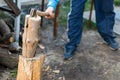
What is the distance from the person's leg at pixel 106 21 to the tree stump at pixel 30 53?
7.67 feet

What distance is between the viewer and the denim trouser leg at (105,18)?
4473 millimetres

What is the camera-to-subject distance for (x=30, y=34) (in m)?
2.25

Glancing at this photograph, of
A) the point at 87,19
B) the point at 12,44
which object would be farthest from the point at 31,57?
the point at 87,19

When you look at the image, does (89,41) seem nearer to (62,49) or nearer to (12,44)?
(62,49)

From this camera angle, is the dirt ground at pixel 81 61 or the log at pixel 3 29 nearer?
the dirt ground at pixel 81 61

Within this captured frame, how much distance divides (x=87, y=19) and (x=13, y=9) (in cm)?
187

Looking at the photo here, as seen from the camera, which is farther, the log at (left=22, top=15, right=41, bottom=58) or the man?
the man

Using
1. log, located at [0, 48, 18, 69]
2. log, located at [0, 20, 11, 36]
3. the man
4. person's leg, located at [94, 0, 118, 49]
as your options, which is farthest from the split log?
person's leg, located at [94, 0, 118, 49]

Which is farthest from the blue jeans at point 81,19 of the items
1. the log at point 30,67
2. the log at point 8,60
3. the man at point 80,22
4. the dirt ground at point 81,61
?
the log at point 30,67

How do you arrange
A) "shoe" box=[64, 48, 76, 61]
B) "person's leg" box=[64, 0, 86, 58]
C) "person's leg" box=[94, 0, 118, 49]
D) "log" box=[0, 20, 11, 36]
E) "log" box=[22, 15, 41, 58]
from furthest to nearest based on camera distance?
"person's leg" box=[94, 0, 118, 49]
"log" box=[0, 20, 11, 36]
"shoe" box=[64, 48, 76, 61]
"person's leg" box=[64, 0, 86, 58]
"log" box=[22, 15, 41, 58]

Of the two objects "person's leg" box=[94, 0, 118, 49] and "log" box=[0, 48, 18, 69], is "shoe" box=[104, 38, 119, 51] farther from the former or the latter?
"log" box=[0, 48, 18, 69]

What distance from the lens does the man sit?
4.07 metres

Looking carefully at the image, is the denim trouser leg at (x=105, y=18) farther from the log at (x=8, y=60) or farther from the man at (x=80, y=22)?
the log at (x=8, y=60)

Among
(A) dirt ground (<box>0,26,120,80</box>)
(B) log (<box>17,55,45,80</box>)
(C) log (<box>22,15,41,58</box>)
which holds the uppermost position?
(C) log (<box>22,15,41,58</box>)
